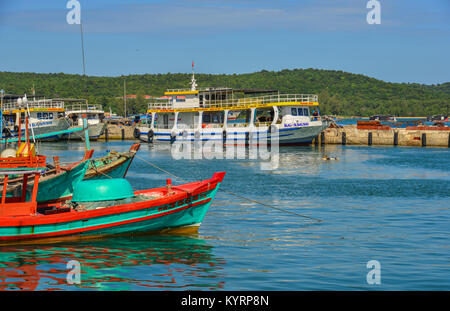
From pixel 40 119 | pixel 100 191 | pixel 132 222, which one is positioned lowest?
pixel 132 222

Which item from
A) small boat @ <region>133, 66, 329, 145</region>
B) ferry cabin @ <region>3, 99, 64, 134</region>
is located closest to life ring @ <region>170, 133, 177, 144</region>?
small boat @ <region>133, 66, 329, 145</region>

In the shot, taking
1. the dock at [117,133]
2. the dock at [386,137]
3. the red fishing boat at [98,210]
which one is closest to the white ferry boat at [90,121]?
the dock at [117,133]

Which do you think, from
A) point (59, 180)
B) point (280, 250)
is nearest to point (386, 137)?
point (59, 180)

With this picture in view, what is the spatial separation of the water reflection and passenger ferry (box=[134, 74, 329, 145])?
1681 inches

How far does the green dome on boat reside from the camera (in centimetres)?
1753

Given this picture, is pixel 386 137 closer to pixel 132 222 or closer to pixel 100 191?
pixel 132 222

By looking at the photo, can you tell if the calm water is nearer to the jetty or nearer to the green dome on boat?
the green dome on boat

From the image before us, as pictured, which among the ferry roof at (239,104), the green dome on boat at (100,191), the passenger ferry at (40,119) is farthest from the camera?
the passenger ferry at (40,119)

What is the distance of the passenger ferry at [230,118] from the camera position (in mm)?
60625

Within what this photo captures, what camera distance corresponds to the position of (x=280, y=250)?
16828 millimetres

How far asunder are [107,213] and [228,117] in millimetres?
49337

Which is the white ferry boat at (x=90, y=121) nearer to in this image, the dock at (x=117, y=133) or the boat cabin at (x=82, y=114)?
the boat cabin at (x=82, y=114)
